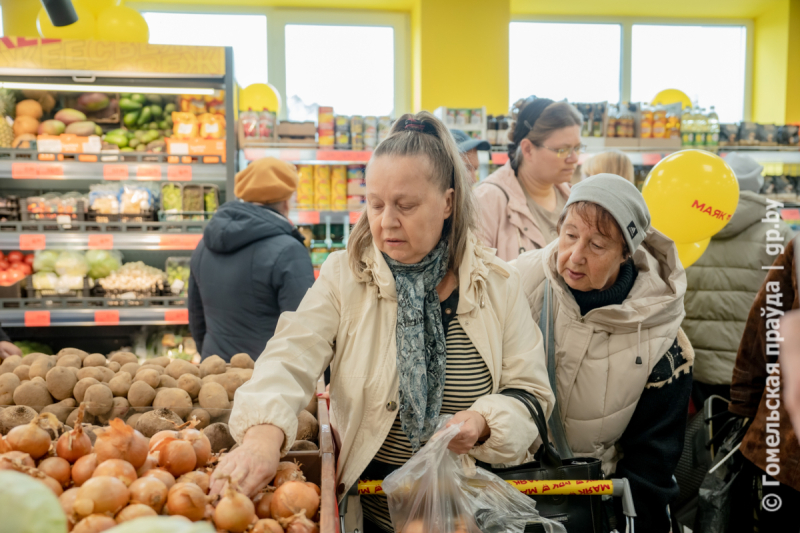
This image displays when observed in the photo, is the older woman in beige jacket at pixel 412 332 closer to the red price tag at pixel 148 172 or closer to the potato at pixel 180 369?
the potato at pixel 180 369

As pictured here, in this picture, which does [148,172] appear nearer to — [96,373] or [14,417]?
[96,373]

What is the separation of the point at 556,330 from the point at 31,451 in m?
1.27

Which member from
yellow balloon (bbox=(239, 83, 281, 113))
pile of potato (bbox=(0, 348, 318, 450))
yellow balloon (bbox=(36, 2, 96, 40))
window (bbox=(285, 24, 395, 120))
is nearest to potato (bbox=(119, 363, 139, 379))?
pile of potato (bbox=(0, 348, 318, 450))

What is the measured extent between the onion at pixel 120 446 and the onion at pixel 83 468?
10 millimetres

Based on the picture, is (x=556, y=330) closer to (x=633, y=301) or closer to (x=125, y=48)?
(x=633, y=301)

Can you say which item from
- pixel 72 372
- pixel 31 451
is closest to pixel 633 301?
pixel 31 451

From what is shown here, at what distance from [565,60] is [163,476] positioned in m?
6.59

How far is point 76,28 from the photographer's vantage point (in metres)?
3.67

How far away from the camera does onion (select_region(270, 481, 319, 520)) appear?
3.34 feet

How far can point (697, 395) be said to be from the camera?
10.2ft

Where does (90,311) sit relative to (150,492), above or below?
below

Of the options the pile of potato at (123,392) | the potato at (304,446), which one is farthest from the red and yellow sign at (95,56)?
the potato at (304,446)

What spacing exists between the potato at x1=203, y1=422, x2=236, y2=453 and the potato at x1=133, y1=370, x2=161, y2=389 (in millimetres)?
378

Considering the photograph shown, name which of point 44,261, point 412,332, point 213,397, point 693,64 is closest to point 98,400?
point 213,397
